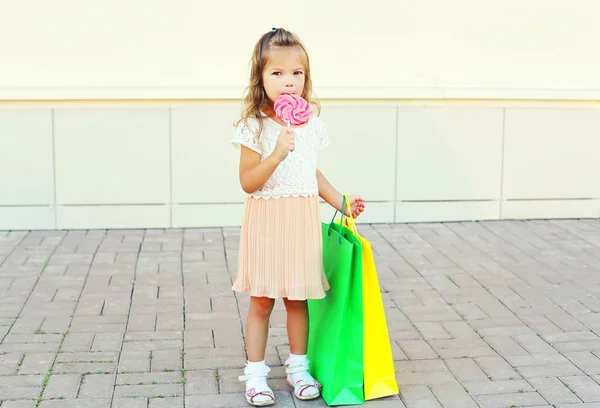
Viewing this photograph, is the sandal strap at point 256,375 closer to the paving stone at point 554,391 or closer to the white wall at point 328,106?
the paving stone at point 554,391

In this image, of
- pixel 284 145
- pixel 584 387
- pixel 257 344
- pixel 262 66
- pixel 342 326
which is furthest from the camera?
pixel 584 387

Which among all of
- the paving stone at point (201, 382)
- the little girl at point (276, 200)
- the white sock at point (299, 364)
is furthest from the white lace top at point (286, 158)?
the paving stone at point (201, 382)

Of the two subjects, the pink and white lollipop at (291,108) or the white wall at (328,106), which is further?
the white wall at (328,106)

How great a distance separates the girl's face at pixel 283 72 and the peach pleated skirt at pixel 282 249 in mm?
453

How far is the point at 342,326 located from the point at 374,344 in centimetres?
18

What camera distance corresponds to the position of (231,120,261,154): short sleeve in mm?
3492

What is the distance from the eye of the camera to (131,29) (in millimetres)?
6953

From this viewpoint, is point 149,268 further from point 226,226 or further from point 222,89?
point 222,89

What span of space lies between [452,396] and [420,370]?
0.33 m

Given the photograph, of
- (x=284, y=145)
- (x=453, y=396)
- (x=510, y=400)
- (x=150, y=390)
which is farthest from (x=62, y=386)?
(x=510, y=400)

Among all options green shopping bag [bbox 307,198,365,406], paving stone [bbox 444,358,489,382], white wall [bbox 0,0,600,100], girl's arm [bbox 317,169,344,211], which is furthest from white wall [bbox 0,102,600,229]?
green shopping bag [bbox 307,198,365,406]

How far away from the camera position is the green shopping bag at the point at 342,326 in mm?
3557

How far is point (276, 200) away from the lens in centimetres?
356

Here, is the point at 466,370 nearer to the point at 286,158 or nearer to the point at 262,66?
the point at 286,158
